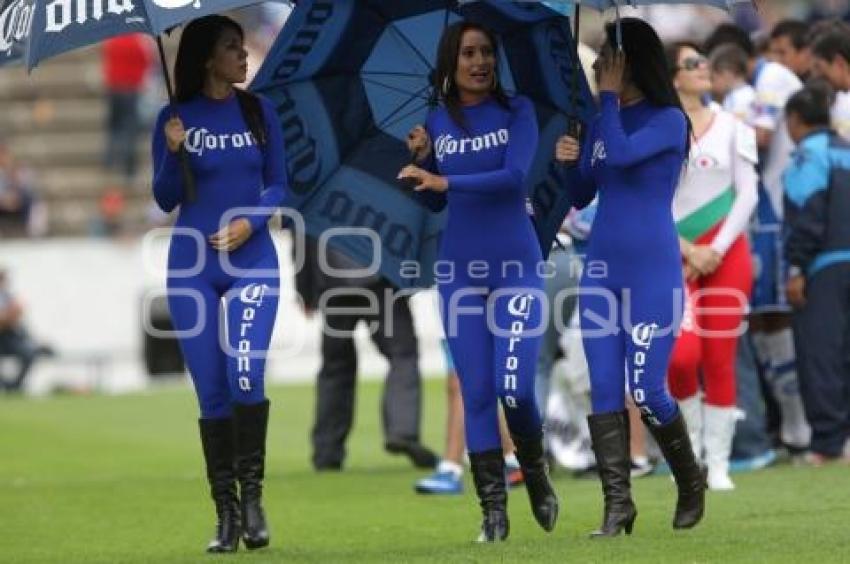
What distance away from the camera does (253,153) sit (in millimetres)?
10219

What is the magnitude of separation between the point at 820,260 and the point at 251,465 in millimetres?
4767

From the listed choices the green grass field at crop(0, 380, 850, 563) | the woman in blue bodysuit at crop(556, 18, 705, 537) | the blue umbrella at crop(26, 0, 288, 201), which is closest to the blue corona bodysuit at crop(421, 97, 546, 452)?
the woman in blue bodysuit at crop(556, 18, 705, 537)

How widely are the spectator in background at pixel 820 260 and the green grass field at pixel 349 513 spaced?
1.48 feet

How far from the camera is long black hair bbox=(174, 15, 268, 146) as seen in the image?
33.4 feet

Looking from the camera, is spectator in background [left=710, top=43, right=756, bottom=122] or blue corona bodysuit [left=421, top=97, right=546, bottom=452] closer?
blue corona bodysuit [left=421, top=97, right=546, bottom=452]

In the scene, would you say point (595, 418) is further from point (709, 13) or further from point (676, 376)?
point (709, 13)

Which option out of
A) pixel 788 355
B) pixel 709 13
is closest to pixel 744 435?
pixel 788 355

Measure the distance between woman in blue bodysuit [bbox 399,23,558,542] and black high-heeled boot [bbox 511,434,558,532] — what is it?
2cm

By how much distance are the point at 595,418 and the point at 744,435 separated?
410 centimetres

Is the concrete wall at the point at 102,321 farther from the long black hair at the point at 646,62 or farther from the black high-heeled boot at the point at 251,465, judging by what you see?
the long black hair at the point at 646,62

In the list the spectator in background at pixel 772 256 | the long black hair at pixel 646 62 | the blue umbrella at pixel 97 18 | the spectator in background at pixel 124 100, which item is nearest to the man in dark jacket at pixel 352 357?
the spectator in background at pixel 772 256

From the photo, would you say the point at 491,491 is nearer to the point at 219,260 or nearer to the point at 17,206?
the point at 219,260

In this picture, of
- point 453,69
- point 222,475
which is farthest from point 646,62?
point 222,475

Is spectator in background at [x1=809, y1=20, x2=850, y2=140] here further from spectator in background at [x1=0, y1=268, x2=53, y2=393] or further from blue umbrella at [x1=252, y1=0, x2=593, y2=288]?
spectator in background at [x1=0, y1=268, x2=53, y2=393]
